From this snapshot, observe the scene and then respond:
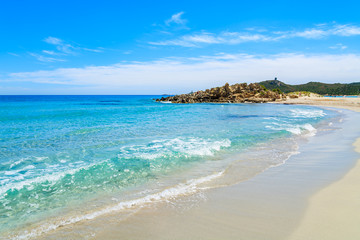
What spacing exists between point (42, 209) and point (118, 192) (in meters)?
1.86

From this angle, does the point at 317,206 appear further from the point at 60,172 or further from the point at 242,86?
the point at 242,86

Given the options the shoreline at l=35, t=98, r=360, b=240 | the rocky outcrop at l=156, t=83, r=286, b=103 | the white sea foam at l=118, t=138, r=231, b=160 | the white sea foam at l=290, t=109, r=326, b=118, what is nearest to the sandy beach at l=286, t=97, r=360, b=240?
the shoreline at l=35, t=98, r=360, b=240

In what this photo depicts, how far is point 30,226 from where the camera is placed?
4.52 metres

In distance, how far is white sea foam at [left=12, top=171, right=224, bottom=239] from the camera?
436 centimetres

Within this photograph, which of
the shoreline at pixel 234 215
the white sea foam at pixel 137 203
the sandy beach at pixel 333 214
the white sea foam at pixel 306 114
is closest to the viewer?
the sandy beach at pixel 333 214

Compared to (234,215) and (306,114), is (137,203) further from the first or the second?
(306,114)

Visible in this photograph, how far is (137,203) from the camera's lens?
5422 mm

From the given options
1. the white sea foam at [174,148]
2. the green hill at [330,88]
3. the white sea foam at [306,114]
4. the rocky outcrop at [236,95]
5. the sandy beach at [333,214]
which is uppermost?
the green hill at [330,88]

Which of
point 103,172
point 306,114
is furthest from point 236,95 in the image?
point 103,172

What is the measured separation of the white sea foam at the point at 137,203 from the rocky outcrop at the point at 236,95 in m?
74.3

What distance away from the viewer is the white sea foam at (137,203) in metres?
4.36

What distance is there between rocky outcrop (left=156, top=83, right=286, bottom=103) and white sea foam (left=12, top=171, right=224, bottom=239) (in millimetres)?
74294

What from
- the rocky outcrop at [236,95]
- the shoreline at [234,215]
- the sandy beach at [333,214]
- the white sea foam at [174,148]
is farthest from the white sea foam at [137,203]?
the rocky outcrop at [236,95]

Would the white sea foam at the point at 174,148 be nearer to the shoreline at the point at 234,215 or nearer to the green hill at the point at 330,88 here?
the shoreline at the point at 234,215
